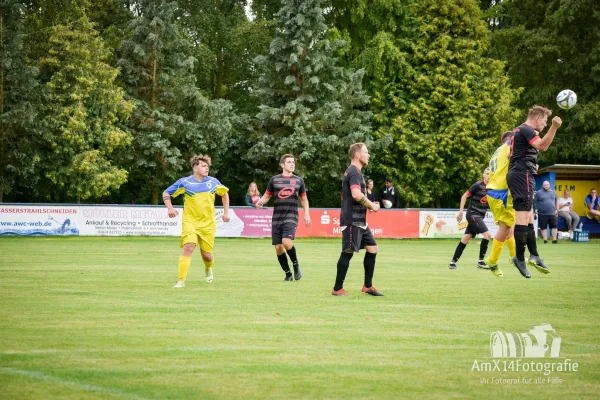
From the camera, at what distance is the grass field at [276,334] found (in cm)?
627

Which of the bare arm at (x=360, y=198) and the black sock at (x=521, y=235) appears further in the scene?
the black sock at (x=521, y=235)

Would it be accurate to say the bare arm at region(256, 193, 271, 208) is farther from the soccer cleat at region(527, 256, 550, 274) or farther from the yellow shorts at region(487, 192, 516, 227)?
the soccer cleat at region(527, 256, 550, 274)

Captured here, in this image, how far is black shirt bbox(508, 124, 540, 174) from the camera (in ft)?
44.0

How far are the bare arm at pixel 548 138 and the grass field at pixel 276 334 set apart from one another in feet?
6.88

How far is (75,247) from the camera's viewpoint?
2650 cm

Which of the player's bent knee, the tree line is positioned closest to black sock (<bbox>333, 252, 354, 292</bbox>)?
the player's bent knee

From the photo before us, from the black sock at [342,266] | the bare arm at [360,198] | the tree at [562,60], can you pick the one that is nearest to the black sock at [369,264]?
the black sock at [342,266]

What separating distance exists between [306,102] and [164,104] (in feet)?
23.2

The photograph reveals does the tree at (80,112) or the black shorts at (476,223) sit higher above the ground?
the tree at (80,112)

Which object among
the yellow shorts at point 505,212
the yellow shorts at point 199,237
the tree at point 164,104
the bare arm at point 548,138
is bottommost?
the yellow shorts at point 199,237

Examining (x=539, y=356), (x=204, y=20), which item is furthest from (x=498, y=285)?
(x=204, y=20)

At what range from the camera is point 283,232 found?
15805mm

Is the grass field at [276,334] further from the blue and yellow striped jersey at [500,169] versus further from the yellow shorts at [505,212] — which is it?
the blue and yellow striped jersey at [500,169]

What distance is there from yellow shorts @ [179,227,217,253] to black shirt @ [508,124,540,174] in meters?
4.69
